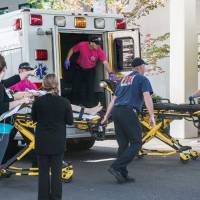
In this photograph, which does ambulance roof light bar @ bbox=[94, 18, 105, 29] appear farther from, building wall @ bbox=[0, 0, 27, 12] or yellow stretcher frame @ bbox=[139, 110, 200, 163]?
building wall @ bbox=[0, 0, 27, 12]

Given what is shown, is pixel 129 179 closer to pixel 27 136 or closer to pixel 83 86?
pixel 27 136

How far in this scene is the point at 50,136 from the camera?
6.07 m

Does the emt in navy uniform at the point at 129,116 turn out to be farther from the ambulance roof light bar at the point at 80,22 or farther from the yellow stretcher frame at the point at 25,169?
the ambulance roof light bar at the point at 80,22

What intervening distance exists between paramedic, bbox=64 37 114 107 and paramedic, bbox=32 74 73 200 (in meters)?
4.25

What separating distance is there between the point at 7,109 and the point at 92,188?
176 cm

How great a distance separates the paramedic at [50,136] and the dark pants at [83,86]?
16.1ft

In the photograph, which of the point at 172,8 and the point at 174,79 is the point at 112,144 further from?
the point at 172,8

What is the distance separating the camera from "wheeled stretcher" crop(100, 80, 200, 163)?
8.73 metres

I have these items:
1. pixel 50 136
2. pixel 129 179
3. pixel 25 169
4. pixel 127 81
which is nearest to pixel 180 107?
pixel 127 81

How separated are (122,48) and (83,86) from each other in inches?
48.7

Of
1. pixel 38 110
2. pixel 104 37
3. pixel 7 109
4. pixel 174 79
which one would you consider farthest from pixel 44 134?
pixel 174 79

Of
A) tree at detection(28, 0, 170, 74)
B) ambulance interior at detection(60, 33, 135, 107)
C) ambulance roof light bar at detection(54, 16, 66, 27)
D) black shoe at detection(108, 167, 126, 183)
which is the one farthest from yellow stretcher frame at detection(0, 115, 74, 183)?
tree at detection(28, 0, 170, 74)

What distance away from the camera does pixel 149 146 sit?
12.0 metres

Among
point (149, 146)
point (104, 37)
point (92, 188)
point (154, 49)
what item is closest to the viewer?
point (92, 188)
